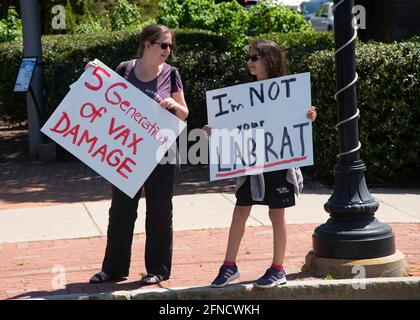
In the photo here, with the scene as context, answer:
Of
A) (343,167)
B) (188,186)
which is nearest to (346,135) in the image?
(343,167)

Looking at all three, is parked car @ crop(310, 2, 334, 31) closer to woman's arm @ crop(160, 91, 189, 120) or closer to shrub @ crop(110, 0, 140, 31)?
shrub @ crop(110, 0, 140, 31)

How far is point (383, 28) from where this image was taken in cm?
1389

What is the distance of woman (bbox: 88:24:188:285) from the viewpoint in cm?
620

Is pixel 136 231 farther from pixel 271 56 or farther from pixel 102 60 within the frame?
pixel 102 60

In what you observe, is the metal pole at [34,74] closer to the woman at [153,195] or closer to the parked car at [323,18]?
the woman at [153,195]

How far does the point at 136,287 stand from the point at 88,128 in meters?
1.18

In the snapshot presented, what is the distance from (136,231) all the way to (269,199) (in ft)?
8.24

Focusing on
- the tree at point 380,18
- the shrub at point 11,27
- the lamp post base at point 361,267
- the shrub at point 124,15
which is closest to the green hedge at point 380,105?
the tree at point 380,18

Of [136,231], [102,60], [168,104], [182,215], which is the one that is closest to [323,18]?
[102,60]

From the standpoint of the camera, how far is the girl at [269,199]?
6125 millimetres

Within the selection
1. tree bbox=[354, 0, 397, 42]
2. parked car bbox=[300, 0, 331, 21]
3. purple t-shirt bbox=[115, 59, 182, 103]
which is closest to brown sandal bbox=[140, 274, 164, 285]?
purple t-shirt bbox=[115, 59, 182, 103]

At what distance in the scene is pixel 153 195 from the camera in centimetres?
636

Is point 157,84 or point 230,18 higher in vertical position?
point 230,18

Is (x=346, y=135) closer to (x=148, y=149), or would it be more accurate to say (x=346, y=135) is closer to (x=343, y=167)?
(x=343, y=167)
